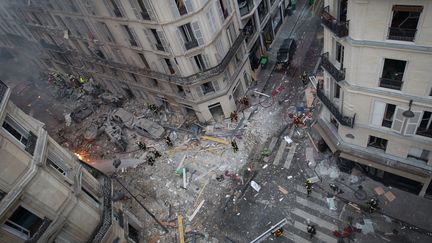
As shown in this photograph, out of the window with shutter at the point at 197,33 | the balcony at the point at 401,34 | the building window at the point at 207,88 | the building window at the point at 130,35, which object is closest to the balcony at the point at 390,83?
the balcony at the point at 401,34

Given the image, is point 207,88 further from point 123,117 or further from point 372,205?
point 372,205

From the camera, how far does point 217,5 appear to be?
25.3m

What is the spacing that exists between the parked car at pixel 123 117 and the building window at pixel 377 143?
24.3 m

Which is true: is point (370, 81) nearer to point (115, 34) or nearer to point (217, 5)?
point (217, 5)

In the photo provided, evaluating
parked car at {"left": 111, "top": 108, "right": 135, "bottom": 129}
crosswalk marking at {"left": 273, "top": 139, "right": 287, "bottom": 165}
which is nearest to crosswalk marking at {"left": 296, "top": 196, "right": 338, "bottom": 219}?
crosswalk marking at {"left": 273, "top": 139, "right": 287, "bottom": 165}

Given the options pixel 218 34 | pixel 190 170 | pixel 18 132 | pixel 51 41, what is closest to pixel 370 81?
pixel 218 34

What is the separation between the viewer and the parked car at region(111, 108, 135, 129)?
109 ft

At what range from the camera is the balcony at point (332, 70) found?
1739cm

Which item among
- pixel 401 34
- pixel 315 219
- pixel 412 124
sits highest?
pixel 401 34


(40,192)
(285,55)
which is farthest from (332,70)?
(40,192)

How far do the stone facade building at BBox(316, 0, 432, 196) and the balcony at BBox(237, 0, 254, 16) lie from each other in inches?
544

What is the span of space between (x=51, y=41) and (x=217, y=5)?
2572 cm

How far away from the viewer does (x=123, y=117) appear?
33281 millimetres

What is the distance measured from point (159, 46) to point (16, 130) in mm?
13979
